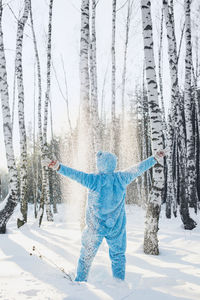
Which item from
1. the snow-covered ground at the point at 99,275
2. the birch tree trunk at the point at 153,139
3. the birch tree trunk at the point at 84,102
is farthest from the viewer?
the birch tree trunk at the point at 84,102

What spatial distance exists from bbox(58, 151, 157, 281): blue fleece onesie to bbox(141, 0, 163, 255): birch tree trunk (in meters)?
2.29

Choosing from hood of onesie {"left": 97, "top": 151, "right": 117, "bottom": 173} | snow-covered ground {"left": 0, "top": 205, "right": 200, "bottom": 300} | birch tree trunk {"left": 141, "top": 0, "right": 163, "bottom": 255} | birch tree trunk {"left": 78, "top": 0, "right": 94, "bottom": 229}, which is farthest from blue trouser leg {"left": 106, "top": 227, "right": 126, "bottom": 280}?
birch tree trunk {"left": 78, "top": 0, "right": 94, "bottom": 229}

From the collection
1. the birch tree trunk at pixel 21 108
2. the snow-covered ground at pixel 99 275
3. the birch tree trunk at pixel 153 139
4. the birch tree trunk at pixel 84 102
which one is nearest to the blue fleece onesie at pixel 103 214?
the snow-covered ground at pixel 99 275

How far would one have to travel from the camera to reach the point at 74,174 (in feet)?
9.81

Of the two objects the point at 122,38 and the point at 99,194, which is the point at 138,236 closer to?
the point at 99,194

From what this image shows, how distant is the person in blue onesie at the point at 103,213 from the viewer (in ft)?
9.79

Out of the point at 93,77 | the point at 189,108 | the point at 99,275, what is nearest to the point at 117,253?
the point at 99,275

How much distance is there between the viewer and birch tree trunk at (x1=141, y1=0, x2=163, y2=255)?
5230mm

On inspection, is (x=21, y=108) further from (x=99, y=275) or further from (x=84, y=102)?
(x=99, y=275)

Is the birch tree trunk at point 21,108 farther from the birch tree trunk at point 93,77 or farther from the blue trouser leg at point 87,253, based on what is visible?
the blue trouser leg at point 87,253

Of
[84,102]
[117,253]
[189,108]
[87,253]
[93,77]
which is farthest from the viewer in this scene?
[189,108]

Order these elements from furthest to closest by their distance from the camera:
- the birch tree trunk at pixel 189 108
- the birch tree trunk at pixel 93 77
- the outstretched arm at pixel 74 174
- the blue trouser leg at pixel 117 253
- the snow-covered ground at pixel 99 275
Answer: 1. the birch tree trunk at pixel 189 108
2. the birch tree trunk at pixel 93 77
3. the blue trouser leg at pixel 117 253
4. the outstretched arm at pixel 74 174
5. the snow-covered ground at pixel 99 275

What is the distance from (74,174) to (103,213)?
59 cm

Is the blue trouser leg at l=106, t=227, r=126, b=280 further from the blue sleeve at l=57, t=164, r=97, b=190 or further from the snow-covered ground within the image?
the blue sleeve at l=57, t=164, r=97, b=190
